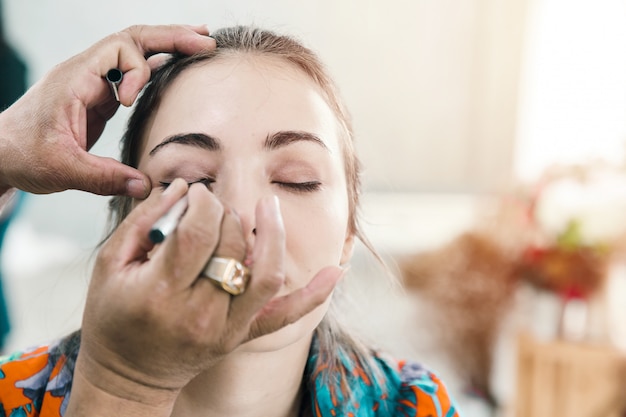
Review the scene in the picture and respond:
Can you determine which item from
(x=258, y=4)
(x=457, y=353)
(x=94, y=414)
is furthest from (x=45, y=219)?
(x=94, y=414)

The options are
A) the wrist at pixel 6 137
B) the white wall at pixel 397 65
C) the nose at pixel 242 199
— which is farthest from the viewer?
the white wall at pixel 397 65

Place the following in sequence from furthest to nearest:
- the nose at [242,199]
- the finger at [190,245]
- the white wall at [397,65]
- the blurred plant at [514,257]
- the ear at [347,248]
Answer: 1. the white wall at [397,65]
2. the blurred plant at [514,257]
3. the ear at [347,248]
4. the nose at [242,199]
5. the finger at [190,245]

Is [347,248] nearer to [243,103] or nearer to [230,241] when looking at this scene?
[243,103]

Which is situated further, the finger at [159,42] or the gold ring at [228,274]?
the finger at [159,42]

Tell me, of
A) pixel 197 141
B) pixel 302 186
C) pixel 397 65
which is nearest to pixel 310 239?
pixel 302 186

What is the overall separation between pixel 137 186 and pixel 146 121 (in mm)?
155

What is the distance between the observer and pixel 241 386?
86 cm

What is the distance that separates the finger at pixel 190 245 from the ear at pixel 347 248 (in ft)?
1.48

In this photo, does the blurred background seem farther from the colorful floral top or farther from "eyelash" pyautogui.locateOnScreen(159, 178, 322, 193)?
"eyelash" pyautogui.locateOnScreen(159, 178, 322, 193)

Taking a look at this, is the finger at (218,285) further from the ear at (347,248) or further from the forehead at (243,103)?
the ear at (347,248)

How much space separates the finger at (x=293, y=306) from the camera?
0.60 metres

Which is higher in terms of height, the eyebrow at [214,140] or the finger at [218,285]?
the eyebrow at [214,140]

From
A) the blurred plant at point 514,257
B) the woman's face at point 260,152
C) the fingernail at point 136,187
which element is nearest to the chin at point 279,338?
the woman's face at point 260,152

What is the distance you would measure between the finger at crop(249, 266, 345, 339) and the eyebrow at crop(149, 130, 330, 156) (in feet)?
0.86
